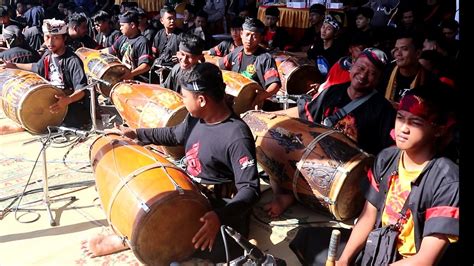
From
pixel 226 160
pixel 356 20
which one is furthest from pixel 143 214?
pixel 356 20

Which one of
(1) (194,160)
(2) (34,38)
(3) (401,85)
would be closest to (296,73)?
(3) (401,85)

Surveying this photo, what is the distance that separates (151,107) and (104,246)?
162 centimetres

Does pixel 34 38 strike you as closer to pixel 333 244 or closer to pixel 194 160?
pixel 194 160

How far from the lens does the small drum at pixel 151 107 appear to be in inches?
162

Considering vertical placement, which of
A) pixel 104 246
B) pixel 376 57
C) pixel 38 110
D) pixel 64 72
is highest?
pixel 376 57

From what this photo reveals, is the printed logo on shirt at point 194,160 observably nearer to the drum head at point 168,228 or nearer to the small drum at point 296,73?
the drum head at point 168,228

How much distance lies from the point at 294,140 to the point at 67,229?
5.58 ft

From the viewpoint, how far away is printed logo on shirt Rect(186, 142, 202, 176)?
295 cm

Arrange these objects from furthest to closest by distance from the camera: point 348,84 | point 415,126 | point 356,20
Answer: point 356,20 < point 348,84 < point 415,126

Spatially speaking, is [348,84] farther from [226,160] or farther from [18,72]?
[18,72]

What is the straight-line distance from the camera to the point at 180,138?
10.6ft

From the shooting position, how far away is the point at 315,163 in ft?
10.5

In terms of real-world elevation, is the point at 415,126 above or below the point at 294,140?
above

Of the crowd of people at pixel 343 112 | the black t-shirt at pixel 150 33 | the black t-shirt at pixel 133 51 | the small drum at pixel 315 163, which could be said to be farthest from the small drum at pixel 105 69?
the small drum at pixel 315 163
